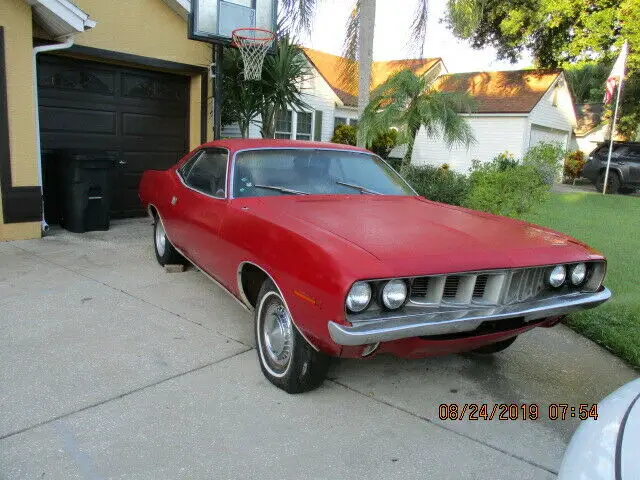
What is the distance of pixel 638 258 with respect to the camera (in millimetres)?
6906

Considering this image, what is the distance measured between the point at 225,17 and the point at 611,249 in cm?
654

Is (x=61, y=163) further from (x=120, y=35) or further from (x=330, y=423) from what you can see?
(x=330, y=423)

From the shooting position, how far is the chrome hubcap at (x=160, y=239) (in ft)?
19.0

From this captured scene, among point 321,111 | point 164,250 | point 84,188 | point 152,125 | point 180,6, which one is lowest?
point 164,250

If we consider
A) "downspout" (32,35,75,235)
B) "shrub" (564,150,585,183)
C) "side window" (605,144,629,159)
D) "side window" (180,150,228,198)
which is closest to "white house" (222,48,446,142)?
"side window" (605,144,629,159)

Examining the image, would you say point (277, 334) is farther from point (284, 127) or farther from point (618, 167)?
point (618, 167)

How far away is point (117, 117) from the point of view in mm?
8312

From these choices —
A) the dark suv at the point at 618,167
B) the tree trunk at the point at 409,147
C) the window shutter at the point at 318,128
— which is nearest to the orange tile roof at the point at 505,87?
the dark suv at the point at 618,167

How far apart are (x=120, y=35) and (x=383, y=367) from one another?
22.2 feet

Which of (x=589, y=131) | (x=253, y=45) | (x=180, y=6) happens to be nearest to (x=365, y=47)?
(x=253, y=45)

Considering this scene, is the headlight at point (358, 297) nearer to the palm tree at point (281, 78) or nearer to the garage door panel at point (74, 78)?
the garage door panel at point (74, 78)

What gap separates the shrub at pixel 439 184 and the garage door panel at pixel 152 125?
4.29 meters

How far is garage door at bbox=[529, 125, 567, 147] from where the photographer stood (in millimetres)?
20409

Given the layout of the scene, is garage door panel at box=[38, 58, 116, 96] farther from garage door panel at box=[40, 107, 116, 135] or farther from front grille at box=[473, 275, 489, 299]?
front grille at box=[473, 275, 489, 299]
